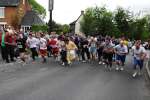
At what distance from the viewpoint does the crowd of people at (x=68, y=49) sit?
1004 inches

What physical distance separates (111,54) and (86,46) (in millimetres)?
7071

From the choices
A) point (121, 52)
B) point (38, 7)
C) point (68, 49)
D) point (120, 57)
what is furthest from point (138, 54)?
point (38, 7)

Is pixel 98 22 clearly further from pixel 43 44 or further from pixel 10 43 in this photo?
pixel 10 43

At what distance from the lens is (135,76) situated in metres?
24.5

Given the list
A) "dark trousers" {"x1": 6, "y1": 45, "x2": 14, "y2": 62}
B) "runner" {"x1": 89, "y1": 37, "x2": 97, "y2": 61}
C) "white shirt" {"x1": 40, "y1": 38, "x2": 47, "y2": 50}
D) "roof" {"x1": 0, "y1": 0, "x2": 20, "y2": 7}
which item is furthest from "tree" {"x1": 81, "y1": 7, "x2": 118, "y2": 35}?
"dark trousers" {"x1": 6, "y1": 45, "x2": 14, "y2": 62}

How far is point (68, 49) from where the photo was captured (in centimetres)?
2984

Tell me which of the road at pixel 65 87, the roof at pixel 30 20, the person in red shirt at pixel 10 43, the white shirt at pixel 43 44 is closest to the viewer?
the road at pixel 65 87

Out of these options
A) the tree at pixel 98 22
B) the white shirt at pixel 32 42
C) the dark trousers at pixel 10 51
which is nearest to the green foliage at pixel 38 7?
the tree at pixel 98 22

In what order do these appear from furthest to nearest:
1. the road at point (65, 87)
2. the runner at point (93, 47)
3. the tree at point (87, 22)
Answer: the tree at point (87, 22)
the runner at point (93, 47)
the road at point (65, 87)

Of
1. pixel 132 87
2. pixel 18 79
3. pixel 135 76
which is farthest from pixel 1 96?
pixel 135 76

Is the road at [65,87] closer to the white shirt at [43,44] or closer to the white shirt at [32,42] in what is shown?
the white shirt at [32,42]

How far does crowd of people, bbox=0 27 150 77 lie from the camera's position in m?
25.5

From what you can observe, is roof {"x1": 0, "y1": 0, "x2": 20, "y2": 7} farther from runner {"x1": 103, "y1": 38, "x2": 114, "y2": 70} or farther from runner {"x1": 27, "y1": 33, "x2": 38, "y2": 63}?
runner {"x1": 103, "y1": 38, "x2": 114, "y2": 70}

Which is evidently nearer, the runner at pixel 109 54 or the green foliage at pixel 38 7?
the runner at pixel 109 54
